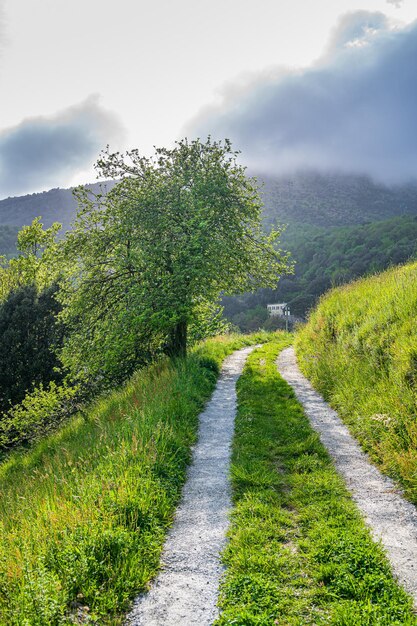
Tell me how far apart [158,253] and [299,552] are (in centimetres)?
1382

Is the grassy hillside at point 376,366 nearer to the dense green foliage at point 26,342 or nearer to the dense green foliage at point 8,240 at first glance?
the dense green foliage at point 26,342

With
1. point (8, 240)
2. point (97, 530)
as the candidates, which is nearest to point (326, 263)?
point (8, 240)

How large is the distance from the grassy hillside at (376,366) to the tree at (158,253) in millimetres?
5312

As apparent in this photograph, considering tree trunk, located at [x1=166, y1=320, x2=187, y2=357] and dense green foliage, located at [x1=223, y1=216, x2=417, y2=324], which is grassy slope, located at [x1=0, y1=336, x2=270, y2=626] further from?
dense green foliage, located at [x1=223, y1=216, x2=417, y2=324]

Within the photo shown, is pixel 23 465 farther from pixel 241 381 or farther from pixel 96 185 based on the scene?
pixel 96 185

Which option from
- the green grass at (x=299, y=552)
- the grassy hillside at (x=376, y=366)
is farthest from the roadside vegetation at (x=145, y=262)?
the green grass at (x=299, y=552)

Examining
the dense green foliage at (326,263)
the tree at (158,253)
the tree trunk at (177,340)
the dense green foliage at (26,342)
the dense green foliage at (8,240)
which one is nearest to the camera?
the tree at (158,253)

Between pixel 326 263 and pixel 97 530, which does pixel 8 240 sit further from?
pixel 97 530

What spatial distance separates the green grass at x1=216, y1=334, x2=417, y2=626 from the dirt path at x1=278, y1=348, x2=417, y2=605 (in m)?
0.23

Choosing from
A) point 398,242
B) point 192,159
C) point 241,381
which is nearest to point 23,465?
point 241,381

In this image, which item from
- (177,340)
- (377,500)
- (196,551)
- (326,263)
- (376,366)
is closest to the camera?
(196,551)

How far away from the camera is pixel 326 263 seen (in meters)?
129

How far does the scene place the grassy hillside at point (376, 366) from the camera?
27.3 feet

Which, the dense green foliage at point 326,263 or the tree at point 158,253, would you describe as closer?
the tree at point 158,253
